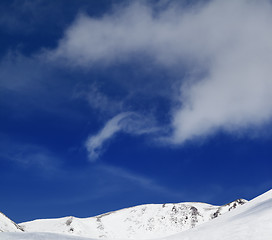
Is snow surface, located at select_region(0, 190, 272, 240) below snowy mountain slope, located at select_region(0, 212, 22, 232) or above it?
below

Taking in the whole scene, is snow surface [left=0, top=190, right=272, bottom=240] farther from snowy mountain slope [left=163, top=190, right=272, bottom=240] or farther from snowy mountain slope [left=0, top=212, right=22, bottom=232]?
snowy mountain slope [left=0, top=212, right=22, bottom=232]

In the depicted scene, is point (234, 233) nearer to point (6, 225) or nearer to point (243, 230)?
point (243, 230)

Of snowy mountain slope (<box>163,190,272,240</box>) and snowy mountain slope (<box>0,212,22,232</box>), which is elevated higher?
snowy mountain slope (<box>0,212,22,232</box>)

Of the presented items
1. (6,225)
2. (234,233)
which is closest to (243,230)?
(234,233)

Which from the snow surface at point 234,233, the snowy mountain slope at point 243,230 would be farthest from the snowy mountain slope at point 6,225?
the snowy mountain slope at point 243,230

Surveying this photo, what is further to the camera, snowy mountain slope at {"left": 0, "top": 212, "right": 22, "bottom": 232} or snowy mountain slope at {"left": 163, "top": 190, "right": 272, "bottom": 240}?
snowy mountain slope at {"left": 0, "top": 212, "right": 22, "bottom": 232}

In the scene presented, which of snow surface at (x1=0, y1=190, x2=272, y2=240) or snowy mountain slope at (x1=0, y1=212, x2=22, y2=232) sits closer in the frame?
snow surface at (x1=0, y1=190, x2=272, y2=240)

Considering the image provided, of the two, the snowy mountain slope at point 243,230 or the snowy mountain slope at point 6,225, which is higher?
the snowy mountain slope at point 6,225

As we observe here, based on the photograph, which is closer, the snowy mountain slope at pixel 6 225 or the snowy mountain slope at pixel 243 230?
the snowy mountain slope at pixel 243 230

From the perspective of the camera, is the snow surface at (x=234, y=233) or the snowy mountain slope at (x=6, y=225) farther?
the snowy mountain slope at (x=6, y=225)

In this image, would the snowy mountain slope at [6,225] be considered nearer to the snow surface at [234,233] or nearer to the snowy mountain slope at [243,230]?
the snow surface at [234,233]

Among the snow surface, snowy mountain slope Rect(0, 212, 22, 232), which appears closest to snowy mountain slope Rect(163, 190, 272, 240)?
the snow surface

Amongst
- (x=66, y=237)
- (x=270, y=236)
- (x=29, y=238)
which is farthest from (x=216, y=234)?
(x=29, y=238)

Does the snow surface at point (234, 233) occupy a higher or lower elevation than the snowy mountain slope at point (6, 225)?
lower
